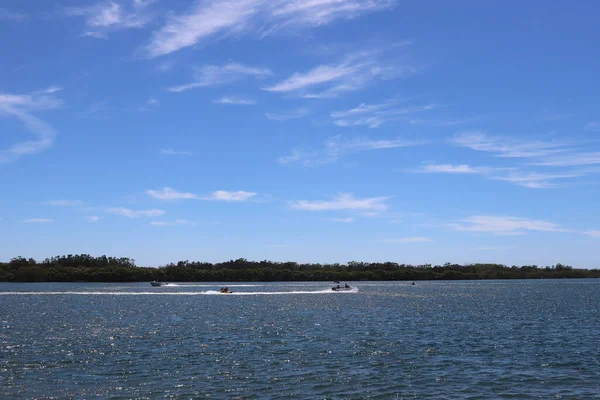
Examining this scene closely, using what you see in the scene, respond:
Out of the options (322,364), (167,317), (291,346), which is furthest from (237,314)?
(322,364)

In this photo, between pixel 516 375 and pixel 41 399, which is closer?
pixel 41 399

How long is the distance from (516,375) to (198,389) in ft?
64.8

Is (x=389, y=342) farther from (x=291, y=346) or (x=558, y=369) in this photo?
(x=558, y=369)

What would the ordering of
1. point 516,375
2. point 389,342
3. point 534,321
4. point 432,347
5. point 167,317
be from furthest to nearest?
point 167,317
point 534,321
point 389,342
point 432,347
point 516,375

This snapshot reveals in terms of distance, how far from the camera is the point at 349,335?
2315 inches

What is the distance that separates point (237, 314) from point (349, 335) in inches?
1312

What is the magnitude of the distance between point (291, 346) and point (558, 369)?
2109cm

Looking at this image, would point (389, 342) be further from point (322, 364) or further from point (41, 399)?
point (41, 399)

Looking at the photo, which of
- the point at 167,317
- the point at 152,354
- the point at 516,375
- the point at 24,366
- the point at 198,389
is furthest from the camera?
the point at 167,317

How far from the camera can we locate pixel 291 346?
1988 inches

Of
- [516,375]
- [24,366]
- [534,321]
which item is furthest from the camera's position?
[534,321]

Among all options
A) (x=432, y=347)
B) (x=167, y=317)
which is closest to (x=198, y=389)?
(x=432, y=347)

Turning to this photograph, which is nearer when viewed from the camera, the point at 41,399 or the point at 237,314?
the point at 41,399

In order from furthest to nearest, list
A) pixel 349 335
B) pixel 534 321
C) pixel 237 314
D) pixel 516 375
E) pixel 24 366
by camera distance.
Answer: pixel 237 314
pixel 534 321
pixel 349 335
pixel 24 366
pixel 516 375
